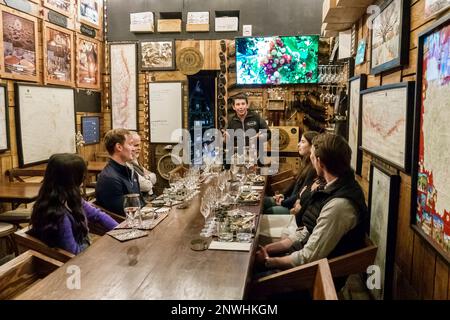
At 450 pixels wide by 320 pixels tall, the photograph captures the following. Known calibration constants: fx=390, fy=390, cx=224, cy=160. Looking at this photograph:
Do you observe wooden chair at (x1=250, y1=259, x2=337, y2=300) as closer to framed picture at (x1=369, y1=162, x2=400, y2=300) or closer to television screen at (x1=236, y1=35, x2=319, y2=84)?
framed picture at (x1=369, y1=162, x2=400, y2=300)

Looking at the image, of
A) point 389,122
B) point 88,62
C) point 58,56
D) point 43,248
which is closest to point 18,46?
point 58,56

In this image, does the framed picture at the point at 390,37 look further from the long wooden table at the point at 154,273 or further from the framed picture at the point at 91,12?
the framed picture at the point at 91,12

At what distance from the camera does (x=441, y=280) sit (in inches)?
70.5

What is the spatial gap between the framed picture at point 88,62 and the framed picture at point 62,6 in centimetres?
41

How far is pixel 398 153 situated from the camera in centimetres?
241

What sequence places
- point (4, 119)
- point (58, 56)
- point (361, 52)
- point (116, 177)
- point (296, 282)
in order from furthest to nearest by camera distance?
point (58, 56), point (4, 119), point (361, 52), point (116, 177), point (296, 282)

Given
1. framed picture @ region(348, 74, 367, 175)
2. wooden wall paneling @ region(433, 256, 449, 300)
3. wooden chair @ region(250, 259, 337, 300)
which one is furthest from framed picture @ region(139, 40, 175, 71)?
wooden wall paneling @ region(433, 256, 449, 300)

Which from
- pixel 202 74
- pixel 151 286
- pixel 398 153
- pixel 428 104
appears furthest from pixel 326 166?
pixel 202 74

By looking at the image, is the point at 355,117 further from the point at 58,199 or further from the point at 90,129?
the point at 90,129

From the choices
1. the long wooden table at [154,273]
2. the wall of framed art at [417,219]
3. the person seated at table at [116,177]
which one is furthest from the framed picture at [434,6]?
the person seated at table at [116,177]

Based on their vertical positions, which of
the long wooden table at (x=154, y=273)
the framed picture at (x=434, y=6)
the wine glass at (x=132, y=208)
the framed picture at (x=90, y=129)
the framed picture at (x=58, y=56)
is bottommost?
the long wooden table at (x=154, y=273)

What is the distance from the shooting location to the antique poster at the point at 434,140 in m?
1.68

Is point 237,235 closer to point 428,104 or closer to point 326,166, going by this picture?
point 326,166

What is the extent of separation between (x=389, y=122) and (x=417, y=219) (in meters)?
0.82
